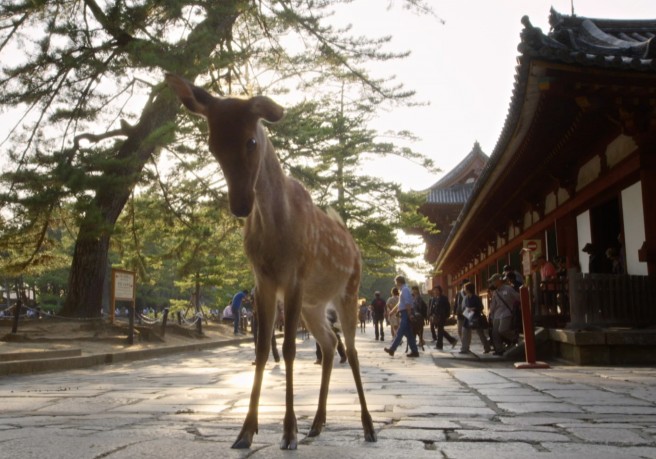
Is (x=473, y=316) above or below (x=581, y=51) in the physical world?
below

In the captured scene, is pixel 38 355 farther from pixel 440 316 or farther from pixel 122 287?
pixel 440 316

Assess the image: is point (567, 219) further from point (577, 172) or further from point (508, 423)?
point (508, 423)

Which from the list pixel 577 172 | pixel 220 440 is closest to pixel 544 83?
pixel 577 172

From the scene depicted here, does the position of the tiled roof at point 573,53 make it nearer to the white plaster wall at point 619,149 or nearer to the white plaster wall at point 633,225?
the white plaster wall at point 619,149

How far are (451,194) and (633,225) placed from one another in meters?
22.1

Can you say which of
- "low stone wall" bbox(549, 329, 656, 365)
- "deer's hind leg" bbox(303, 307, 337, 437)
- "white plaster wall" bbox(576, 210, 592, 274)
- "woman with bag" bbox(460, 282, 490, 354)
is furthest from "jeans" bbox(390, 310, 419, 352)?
"deer's hind leg" bbox(303, 307, 337, 437)

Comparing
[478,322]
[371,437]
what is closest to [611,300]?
[478,322]

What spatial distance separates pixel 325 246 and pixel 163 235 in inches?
703

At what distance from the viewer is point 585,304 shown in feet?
31.7

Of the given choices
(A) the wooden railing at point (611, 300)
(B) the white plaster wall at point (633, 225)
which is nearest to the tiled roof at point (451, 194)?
(B) the white plaster wall at point (633, 225)

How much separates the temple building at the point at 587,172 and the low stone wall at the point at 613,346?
19mm

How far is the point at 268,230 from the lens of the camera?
3.58 meters

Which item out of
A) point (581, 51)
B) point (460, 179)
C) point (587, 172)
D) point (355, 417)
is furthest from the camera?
point (460, 179)

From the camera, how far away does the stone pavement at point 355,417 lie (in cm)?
317
